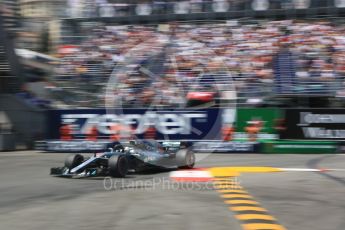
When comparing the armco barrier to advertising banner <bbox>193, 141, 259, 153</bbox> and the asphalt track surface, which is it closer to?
advertising banner <bbox>193, 141, 259, 153</bbox>

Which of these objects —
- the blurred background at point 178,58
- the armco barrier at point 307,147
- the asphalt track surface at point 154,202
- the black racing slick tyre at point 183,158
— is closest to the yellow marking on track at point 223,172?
the asphalt track surface at point 154,202

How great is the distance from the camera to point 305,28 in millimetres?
20938

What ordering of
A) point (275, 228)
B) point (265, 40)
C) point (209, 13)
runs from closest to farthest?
point (275, 228), point (265, 40), point (209, 13)

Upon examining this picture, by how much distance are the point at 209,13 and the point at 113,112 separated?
6.90 m

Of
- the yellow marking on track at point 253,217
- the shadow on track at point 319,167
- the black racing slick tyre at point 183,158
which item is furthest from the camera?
the black racing slick tyre at point 183,158

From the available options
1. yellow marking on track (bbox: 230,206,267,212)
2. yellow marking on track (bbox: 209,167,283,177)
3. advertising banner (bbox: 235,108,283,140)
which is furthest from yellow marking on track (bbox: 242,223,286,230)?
advertising banner (bbox: 235,108,283,140)

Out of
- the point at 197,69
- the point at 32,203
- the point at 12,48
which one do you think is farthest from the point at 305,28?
the point at 32,203

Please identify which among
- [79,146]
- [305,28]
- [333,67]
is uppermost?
[305,28]

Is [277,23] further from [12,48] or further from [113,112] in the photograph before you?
[12,48]

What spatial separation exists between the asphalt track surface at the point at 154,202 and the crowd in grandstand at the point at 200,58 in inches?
290

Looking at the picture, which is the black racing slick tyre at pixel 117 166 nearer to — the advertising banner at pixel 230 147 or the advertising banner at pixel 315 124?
the advertising banner at pixel 230 147

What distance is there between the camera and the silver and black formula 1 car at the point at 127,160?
10922 millimetres

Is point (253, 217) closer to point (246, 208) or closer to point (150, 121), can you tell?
point (246, 208)

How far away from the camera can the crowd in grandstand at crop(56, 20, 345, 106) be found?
19.0 metres
